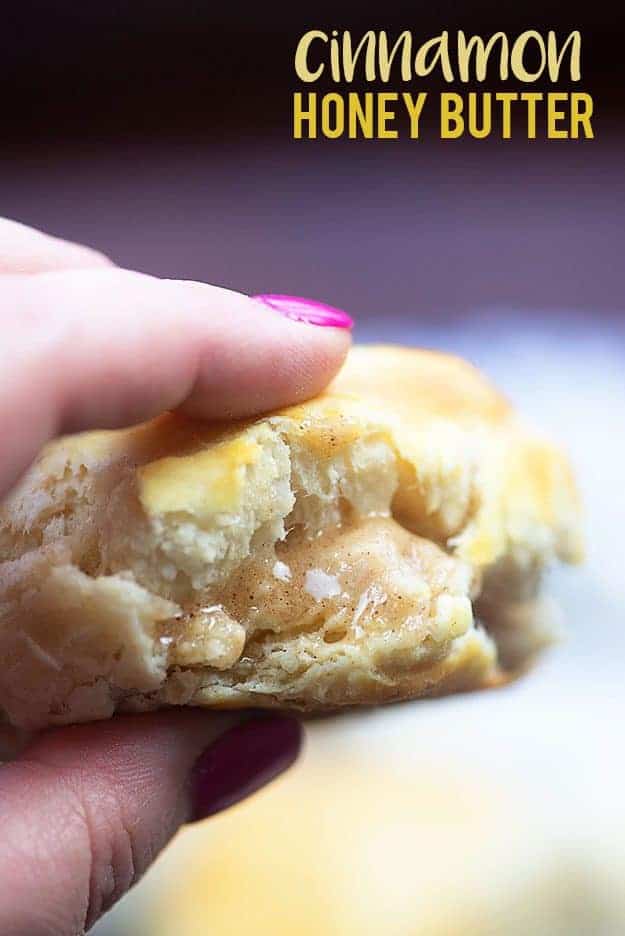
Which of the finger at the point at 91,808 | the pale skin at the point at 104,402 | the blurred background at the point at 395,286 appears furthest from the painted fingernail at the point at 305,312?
the blurred background at the point at 395,286

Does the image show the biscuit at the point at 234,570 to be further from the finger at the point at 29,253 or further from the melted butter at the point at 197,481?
the finger at the point at 29,253

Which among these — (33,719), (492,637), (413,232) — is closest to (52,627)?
(33,719)

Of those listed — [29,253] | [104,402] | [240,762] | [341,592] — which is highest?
[29,253]

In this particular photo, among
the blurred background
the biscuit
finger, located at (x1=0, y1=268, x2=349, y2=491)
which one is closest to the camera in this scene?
finger, located at (x1=0, y1=268, x2=349, y2=491)

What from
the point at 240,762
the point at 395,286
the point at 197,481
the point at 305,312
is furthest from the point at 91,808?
the point at 395,286

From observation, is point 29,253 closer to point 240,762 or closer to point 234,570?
point 234,570

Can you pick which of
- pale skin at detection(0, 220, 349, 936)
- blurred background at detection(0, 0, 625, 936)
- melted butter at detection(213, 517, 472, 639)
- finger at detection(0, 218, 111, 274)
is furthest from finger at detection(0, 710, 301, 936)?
blurred background at detection(0, 0, 625, 936)

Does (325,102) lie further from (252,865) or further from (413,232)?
(252,865)

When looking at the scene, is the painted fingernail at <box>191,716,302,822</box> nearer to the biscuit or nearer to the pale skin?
the pale skin
